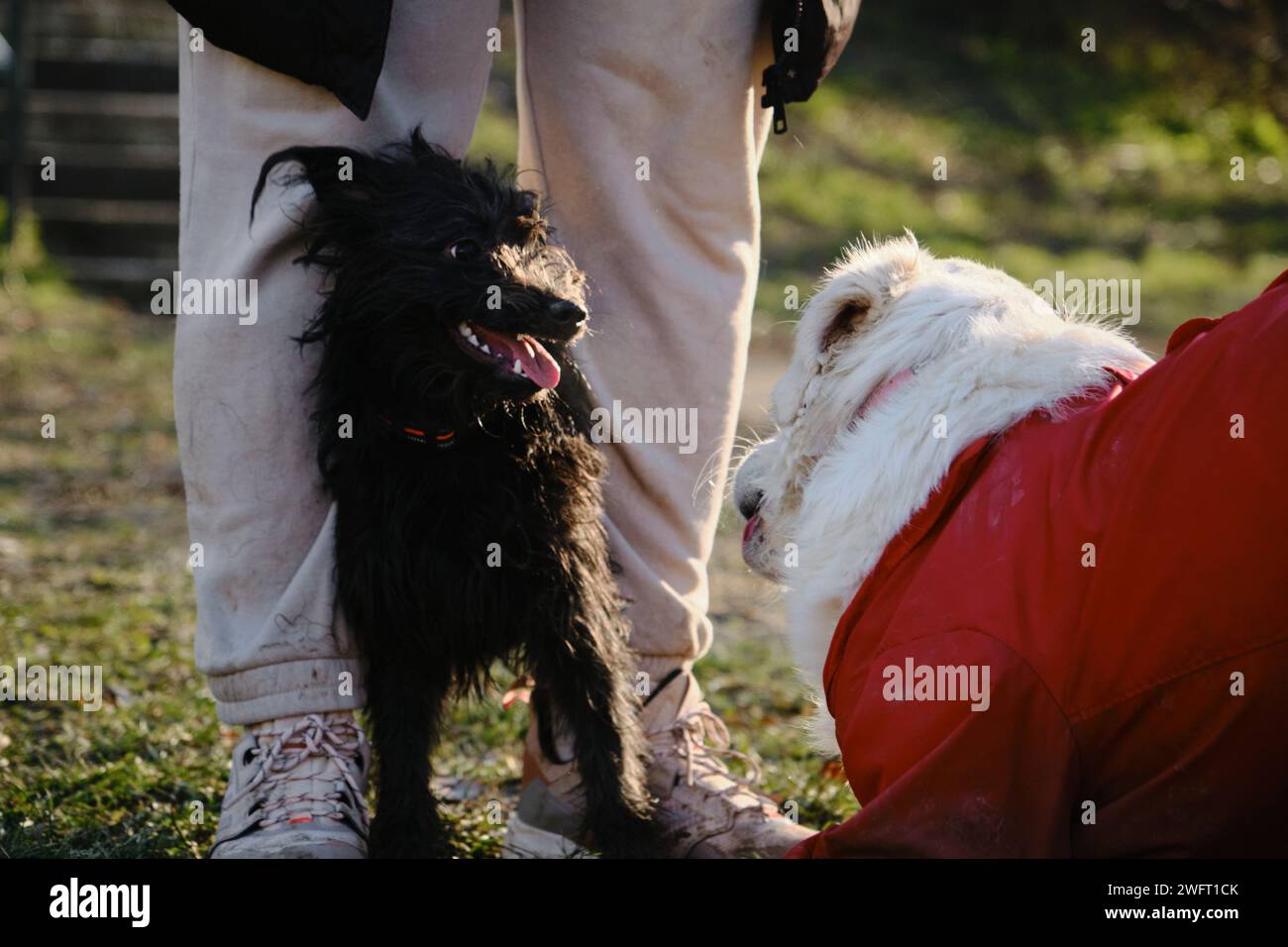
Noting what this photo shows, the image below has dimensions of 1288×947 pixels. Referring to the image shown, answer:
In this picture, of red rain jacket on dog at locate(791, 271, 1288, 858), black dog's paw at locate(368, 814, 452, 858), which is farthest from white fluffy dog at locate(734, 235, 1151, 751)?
black dog's paw at locate(368, 814, 452, 858)

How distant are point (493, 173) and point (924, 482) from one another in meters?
1.03

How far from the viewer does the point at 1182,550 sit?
1.92 meters

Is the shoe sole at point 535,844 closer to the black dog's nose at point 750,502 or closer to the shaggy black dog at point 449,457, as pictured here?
the shaggy black dog at point 449,457

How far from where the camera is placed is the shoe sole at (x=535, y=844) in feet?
8.68

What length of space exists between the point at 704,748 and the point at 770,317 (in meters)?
6.51

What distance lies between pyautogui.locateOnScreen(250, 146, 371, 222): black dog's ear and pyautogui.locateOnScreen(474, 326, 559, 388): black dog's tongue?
342 mm

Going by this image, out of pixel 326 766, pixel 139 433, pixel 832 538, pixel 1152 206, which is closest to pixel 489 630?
pixel 326 766

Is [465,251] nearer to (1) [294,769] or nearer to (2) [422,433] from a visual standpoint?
(2) [422,433]

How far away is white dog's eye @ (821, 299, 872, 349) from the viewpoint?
7.95 ft

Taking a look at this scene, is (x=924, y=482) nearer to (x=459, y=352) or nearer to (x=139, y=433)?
(x=459, y=352)

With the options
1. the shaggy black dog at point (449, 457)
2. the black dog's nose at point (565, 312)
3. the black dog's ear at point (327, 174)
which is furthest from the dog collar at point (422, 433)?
the black dog's ear at point (327, 174)

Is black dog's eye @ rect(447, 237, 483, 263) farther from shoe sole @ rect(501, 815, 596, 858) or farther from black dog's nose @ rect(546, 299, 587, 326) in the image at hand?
shoe sole @ rect(501, 815, 596, 858)

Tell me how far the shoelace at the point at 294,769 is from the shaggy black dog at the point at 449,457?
0.10m

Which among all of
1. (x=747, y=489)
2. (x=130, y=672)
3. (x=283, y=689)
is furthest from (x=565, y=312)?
(x=130, y=672)
